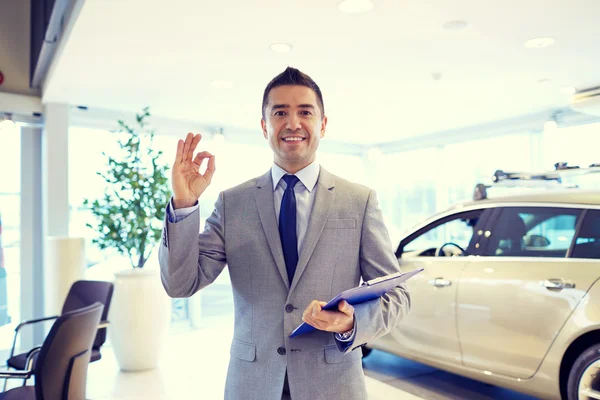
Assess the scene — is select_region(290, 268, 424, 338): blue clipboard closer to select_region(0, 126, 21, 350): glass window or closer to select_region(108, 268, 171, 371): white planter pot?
select_region(108, 268, 171, 371): white planter pot

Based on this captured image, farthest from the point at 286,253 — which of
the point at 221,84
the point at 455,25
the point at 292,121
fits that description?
the point at 221,84

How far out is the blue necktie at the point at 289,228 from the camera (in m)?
1.16

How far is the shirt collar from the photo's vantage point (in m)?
1.25

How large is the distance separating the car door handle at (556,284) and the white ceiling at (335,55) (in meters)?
1.58

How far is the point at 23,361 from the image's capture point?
9.84 feet

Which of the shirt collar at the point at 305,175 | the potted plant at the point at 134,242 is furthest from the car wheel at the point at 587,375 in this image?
the potted plant at the point at 134,242

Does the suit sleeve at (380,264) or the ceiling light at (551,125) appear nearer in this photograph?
the suit sleeve at (380,264)

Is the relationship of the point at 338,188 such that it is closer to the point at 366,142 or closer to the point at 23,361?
the point at 23,361

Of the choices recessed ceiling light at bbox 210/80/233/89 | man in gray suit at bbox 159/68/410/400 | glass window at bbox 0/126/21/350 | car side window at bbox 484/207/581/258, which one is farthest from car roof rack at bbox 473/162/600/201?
glass window at bbox 0/126/21/350

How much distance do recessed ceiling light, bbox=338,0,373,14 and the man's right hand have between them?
1897 mm

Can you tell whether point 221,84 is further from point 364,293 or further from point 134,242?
point 364,293

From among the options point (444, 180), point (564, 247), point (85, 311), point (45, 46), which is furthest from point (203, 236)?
point (444, 180)

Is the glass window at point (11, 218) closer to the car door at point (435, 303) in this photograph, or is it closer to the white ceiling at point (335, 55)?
the white ceiling at point (335, 55)

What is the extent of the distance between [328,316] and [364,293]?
86 mm
